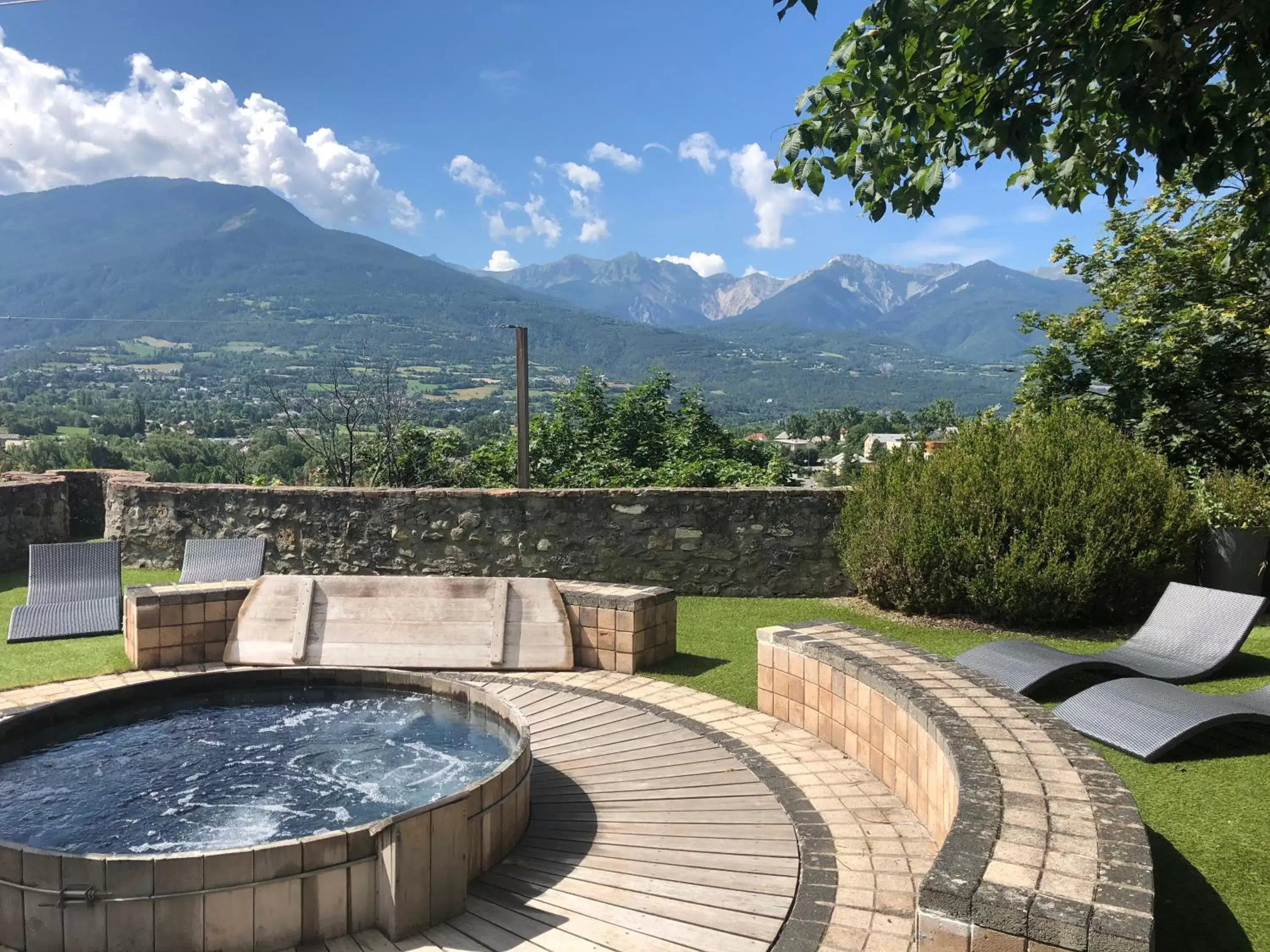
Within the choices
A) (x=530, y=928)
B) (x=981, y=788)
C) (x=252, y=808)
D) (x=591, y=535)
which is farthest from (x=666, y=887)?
(x=591, y=535)

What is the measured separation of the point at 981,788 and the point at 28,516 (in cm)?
1164

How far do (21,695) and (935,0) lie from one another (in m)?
6.62

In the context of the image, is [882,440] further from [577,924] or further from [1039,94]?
[577,924]

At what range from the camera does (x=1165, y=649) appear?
614 centimetres

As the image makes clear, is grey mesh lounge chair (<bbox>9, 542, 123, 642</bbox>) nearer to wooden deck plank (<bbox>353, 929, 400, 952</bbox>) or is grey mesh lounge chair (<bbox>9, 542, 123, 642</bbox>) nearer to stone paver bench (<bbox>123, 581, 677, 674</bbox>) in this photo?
stone paver bench (<bbox>123, 581, 677, 674</bbox>)

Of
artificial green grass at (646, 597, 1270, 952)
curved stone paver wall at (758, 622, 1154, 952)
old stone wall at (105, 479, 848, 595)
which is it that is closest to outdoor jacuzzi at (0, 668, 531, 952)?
curved stone paver wall at (758, 622, 1154, 952)

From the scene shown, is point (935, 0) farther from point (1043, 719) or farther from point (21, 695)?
point (21, 695)

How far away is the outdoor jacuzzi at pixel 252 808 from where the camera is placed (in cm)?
283

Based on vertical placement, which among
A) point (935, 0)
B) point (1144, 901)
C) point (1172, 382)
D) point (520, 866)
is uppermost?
point (935, 0)

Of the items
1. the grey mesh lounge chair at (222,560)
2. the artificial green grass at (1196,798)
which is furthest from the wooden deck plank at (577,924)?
the grey mesh lounge chair at (222,560)

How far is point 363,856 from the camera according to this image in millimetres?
3027

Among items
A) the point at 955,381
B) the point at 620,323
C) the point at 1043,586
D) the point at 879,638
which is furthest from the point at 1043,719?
the point at 955,381

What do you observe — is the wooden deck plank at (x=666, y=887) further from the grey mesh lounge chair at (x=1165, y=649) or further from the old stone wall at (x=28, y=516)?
the old stone wall at (x=28, y=516)

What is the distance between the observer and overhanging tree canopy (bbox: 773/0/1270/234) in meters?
3.66
